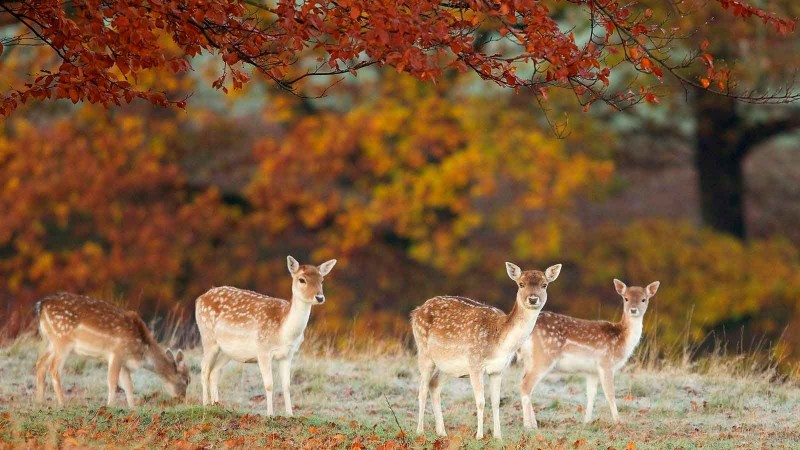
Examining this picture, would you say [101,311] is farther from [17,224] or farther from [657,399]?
[17,224]

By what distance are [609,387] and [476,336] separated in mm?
1762

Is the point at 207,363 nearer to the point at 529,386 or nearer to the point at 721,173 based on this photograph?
the point at 529,386

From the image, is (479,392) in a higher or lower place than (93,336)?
lower

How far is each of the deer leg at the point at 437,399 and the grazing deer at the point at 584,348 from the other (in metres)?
0.80

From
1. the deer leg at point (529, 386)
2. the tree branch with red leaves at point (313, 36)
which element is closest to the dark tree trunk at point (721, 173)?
the deer leg at point (529, 386)

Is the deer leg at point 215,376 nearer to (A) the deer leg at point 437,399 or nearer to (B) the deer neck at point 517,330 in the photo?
(A) the deer leg at point 437,399

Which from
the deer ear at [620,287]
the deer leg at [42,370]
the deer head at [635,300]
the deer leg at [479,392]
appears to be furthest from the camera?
the deer ear at [620,287]

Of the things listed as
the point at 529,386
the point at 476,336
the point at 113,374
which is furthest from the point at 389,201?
the point at 476,336

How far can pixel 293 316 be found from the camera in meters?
10.8

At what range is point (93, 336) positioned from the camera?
11375mm

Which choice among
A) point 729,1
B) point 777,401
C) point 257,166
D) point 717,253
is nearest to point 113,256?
point 257,166

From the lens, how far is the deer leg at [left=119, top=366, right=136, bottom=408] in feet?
36.9

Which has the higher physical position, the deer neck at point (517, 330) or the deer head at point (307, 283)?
the deer head at point (307, 283)

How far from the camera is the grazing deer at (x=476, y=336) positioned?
32.0 feet
